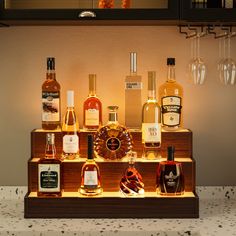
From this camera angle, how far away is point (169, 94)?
258 cm

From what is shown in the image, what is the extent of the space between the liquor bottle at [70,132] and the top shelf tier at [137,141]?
0.04 meters

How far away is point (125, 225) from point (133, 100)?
583 mm

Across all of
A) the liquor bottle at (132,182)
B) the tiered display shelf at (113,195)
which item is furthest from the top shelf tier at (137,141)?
the liquor bottle at (132,182)

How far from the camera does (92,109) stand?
255 centimetres

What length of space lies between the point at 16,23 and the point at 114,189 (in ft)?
2.73

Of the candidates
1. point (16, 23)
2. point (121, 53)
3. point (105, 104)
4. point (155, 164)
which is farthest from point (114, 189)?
point (16, 23)

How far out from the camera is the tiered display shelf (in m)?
2.37

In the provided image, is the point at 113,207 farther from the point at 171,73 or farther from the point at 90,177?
the point at 171,73

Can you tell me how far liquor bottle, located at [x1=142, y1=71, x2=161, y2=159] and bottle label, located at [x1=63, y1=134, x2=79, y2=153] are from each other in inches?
11.3

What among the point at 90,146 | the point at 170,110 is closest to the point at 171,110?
the point at 170,110

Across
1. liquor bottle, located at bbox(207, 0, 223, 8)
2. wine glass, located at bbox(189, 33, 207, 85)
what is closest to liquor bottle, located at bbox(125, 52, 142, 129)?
wine glass, located at bbox(189, 33, 207, 85)

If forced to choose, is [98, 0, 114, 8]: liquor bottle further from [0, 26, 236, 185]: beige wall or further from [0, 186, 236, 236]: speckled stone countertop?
[0, 186, 236, 236]: speckled stone countertop

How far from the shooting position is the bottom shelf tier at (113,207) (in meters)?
2.37

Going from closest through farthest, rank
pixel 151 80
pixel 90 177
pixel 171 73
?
pixel 90 177, pixel 151 80, pixel 171 73
